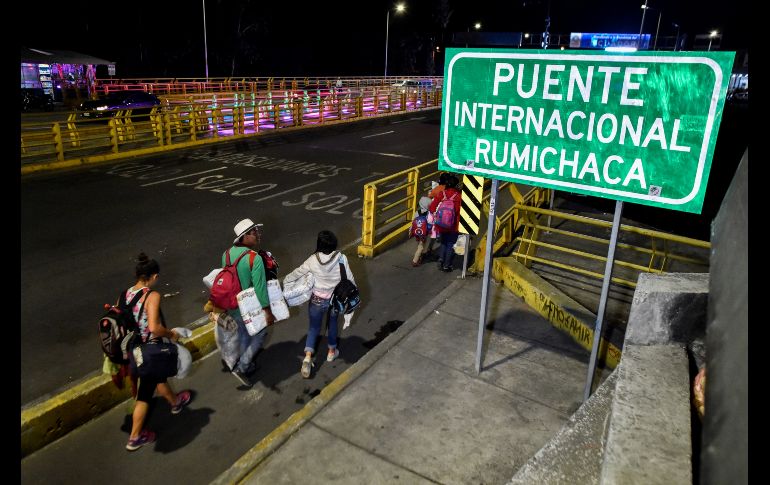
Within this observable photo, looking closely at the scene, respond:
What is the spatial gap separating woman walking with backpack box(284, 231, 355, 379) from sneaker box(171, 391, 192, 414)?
1.16 m

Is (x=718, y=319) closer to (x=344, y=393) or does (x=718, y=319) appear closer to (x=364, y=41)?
(x=344, y=393)

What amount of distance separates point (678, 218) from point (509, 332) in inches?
410

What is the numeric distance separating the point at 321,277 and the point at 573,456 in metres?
3.07

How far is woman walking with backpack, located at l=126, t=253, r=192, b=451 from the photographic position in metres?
4.32

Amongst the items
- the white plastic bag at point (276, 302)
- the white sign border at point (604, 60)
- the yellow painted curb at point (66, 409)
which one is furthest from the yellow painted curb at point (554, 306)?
the yellow painted curb at point (66, 409)

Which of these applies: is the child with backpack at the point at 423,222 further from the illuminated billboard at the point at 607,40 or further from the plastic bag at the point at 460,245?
the illuminated billboard at the point at 607,40

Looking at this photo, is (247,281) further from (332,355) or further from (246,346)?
(332,355)

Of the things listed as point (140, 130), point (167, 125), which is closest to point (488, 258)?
point (167, 125)

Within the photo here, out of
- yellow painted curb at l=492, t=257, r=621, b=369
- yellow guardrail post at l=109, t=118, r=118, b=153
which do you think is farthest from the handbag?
yellow guardrail post at l=109, t=118, r=118, b=153

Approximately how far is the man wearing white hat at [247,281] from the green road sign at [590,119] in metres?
2.02

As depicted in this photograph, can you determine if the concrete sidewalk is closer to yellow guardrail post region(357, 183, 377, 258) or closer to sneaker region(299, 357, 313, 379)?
sneaker region(299, 357, 313, 379)

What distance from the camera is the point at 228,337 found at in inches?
202

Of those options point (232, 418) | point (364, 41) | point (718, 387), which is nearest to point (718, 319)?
point (718, 387)

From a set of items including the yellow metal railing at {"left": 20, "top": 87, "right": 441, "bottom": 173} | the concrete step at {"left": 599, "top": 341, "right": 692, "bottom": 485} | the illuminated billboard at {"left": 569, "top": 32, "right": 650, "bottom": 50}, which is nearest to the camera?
the concrete step at {"left": 599, "top": 341, "right": 692, "bottom": 485}
